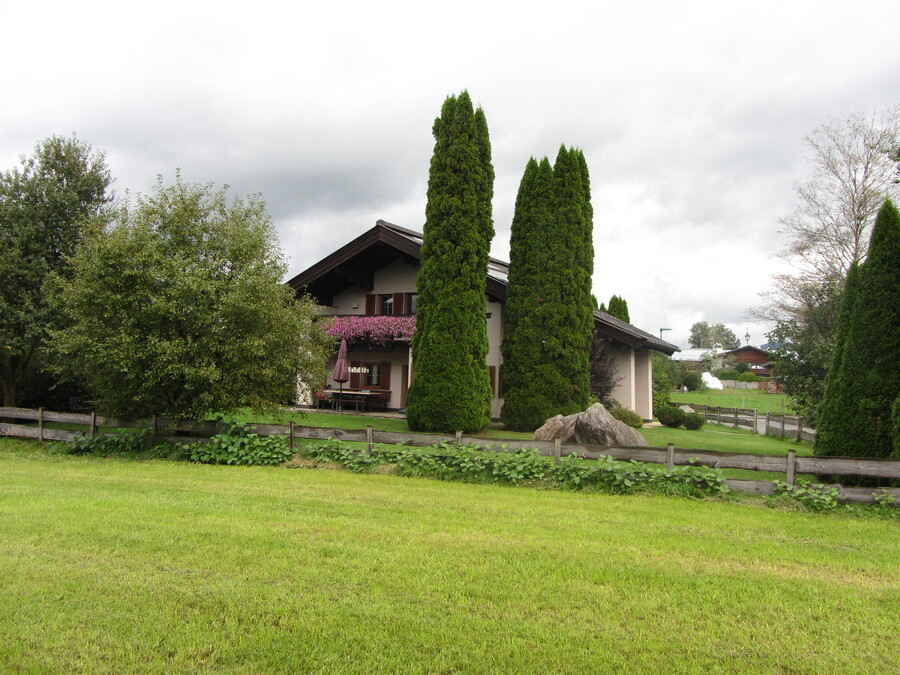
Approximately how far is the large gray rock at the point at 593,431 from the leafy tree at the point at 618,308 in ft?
77.8

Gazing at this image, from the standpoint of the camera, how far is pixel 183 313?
448 inches

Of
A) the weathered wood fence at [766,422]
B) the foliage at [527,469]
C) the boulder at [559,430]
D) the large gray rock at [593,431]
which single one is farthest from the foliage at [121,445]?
the weathered wood fence at [766,422]

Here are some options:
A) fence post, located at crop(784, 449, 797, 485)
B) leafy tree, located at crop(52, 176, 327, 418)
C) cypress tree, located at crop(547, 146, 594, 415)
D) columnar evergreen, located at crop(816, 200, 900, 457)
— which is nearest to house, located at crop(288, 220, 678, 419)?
cypress tree, located at crop(547, 146, 594, 415)

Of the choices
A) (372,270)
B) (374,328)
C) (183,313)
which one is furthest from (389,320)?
(183,313)

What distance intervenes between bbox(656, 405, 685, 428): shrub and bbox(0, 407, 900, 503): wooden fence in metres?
14.9

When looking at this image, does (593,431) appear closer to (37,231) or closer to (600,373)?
(600,373)

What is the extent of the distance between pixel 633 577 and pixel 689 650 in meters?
1.21

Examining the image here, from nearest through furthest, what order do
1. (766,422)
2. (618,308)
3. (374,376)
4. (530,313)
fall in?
(530,313) → (766,422) → (374,376) → (618,308)

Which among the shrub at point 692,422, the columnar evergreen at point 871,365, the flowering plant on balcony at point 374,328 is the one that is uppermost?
the flowering plant on balcony at point 374,328

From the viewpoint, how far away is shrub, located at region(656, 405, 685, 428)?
2380cm

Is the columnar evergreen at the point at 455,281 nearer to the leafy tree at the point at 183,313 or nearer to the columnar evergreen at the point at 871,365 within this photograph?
the leafy tree at the point at 183,313

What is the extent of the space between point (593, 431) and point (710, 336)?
411ft

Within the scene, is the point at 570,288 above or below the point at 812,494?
above

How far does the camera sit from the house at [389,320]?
22141mm
